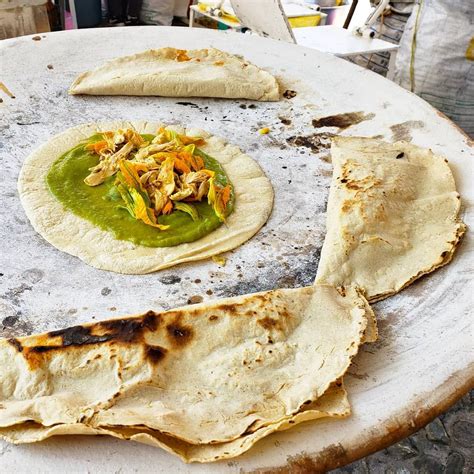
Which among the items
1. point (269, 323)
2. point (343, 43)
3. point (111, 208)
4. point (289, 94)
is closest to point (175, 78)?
point (289, 94)

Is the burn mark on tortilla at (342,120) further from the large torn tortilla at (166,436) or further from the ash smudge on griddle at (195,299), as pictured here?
the large torn tortilla at (166,436)

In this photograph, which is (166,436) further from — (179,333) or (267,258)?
(267,258)

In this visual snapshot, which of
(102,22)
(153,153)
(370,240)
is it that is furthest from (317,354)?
(102,22)

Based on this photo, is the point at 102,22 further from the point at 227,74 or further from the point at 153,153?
the point at 153,153

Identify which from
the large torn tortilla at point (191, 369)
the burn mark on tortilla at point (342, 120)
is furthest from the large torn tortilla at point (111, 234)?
the burn mark on tortilla at point (342, 120)

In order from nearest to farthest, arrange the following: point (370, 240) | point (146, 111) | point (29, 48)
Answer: point (370, 240), point (146, 111), point (29, 48)
